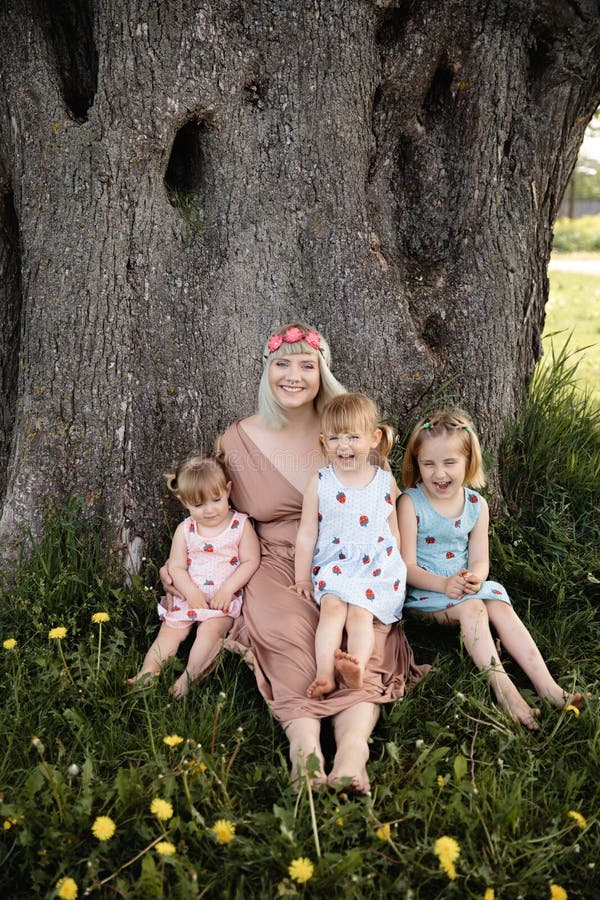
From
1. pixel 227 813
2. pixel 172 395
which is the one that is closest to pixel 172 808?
pixel 227 813

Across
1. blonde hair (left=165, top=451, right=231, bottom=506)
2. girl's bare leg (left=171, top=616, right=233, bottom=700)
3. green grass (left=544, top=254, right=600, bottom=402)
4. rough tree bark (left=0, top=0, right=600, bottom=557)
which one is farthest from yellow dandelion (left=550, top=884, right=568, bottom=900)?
green grass (left=544, top=254, right=600, bottom=402)

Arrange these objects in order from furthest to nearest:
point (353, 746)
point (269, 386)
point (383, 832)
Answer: point (269, 386), point (353, 746), point (383, 832)

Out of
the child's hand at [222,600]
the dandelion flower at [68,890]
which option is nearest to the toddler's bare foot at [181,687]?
the child's hand at [222,600]

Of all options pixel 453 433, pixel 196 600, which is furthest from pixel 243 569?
pixel 453 433

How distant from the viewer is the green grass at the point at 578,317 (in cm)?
794

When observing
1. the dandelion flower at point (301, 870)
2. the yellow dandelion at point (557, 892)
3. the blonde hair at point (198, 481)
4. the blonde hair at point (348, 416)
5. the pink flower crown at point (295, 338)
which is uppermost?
the pink flower crown at point (295, 338)

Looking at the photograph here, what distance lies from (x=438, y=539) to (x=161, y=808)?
167 centimetres

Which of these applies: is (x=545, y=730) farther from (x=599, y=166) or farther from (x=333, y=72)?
(x=599, y=166)

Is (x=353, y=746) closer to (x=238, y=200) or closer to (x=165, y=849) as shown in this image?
(x=165, y=849)

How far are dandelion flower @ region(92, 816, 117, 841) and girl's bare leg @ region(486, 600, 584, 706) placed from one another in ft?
5.46

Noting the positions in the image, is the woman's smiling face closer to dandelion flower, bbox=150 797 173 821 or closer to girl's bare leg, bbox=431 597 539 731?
girl's bare leg, bbox=431 597 539 731

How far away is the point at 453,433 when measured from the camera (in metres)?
3.25

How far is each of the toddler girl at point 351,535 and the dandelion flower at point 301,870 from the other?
39.7 inches

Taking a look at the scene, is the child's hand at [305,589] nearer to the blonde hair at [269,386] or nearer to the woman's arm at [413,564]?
the woman's arm at [413,564]
